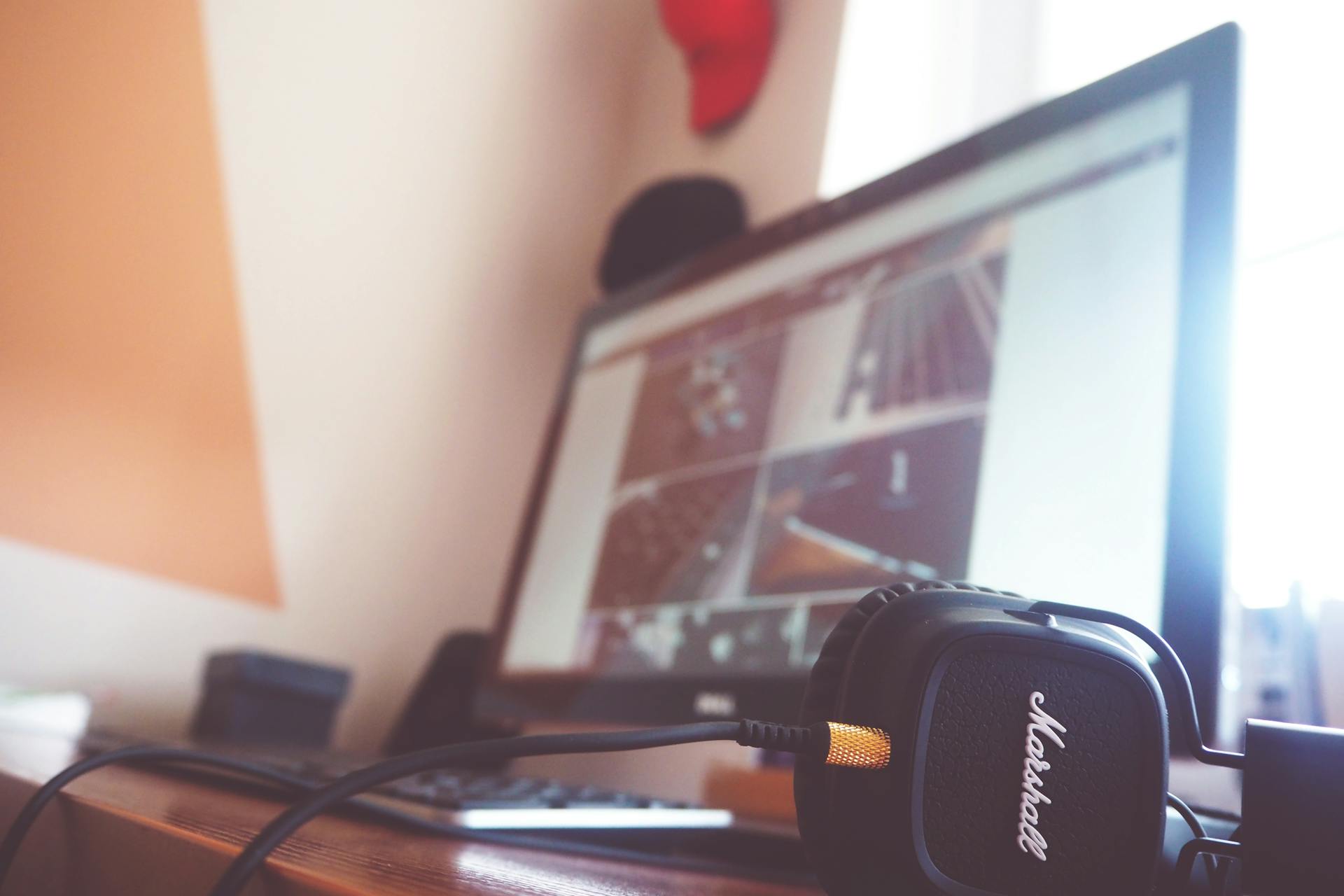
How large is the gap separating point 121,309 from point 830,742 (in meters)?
1.11

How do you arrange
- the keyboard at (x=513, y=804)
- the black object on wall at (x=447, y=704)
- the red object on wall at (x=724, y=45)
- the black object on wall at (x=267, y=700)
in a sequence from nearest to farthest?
the keyboard at (x=513, y=804) → the black object on wall at (x=267, y=700) → the black object on wall at (x=447, y=704) → the red object on wall at (x=724, y=45)

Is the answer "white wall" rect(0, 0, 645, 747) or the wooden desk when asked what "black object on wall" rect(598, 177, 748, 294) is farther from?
the wooden desk

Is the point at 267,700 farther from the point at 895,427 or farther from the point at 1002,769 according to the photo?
the point at 1002,769

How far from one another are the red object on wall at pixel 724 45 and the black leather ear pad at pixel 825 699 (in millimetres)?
1200

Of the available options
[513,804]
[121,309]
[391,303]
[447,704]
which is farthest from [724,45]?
[513,804]

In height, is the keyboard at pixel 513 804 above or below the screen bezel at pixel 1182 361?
below

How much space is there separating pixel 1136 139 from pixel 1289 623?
459mm

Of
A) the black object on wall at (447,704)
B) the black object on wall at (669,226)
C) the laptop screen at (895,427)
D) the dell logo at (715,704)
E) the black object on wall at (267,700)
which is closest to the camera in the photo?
the laptop screen at (895,427)

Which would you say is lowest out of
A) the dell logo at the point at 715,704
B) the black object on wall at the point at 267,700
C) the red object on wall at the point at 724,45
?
the black object on wall at the point at 267,700

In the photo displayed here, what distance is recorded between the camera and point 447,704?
3.65 ft

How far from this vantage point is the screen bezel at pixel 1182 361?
1.39 feet

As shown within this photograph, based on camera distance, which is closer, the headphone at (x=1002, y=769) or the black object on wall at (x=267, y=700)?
the headphone at (x=1002, y=769)

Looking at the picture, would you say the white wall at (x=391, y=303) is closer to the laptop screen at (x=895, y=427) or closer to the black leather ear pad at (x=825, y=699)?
the laptop screen at (x=895, y=427)

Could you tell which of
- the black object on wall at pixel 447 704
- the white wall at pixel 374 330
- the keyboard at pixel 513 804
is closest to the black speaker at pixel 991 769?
the keyboard at pixel 513 804
